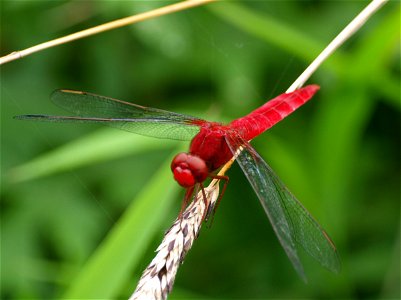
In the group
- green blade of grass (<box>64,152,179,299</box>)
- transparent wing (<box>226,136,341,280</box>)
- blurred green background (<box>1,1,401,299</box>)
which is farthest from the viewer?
blurred green background (<box>1,1,401,299</box>)

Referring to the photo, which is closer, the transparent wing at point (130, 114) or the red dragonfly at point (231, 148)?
the red dragonfly at point (231, 148)

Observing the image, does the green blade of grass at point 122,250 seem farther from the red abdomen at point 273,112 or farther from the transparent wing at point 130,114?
the red abdomen at point 273,112

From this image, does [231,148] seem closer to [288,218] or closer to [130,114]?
[288,218]

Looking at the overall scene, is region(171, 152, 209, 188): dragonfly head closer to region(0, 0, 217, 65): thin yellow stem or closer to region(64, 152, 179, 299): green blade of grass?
region(64, 152, 179, 299): green blade of grass

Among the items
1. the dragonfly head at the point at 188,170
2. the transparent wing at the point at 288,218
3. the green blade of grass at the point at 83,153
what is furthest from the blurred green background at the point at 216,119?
the transparent wing at the point at 288,218

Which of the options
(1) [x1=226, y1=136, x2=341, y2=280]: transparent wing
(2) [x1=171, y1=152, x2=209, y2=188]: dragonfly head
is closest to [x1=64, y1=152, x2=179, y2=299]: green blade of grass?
(2) [x1=171, y1=152, x2=209, y2=188]: dragonfly head
